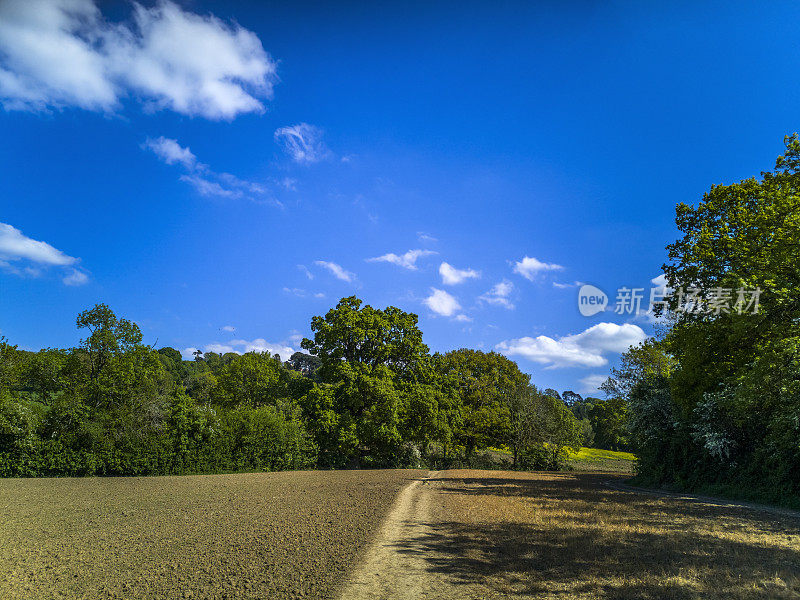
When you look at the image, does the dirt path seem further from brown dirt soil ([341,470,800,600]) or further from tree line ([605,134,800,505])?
tree line ([605,134,800,505])

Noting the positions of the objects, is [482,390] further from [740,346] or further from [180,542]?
[180,542]

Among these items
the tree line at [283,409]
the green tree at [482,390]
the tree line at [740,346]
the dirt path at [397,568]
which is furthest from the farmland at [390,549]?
the green tree at [482,390]

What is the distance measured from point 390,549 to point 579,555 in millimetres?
3500

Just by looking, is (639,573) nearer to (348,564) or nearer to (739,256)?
(348,564)

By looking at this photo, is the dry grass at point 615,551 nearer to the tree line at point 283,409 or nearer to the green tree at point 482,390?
the tree line at point 283,409

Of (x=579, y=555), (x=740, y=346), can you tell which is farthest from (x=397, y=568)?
(x=740, y=346)

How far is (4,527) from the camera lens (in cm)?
1075

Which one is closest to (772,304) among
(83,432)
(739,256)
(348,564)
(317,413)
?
(739,256)

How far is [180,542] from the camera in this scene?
9.14 m

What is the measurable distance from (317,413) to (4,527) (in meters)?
21.6

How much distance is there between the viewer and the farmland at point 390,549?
6445 millimetres

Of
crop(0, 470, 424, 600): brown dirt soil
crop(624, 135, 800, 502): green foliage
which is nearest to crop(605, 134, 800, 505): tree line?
crop(624, 135, 800, 502): green foliage

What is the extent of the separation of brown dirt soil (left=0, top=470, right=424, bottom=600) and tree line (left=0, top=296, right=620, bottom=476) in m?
6.00

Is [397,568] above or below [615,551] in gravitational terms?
below
